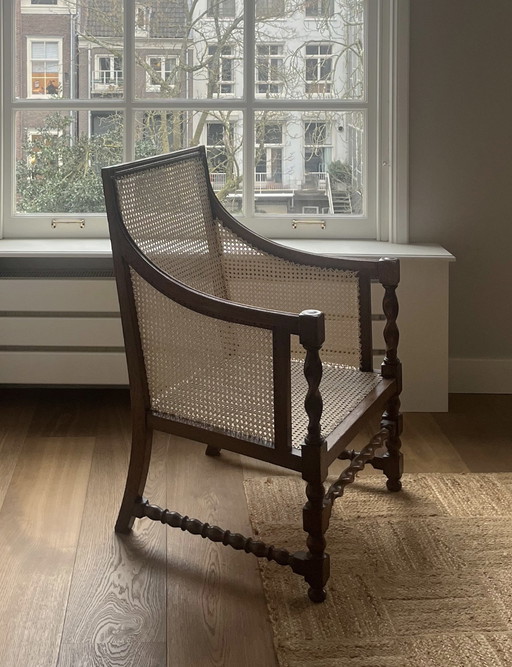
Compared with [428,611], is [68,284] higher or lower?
higher

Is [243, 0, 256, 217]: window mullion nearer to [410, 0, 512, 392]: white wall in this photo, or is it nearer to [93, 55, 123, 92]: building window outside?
[93, 55, 123, 92]: building window outside

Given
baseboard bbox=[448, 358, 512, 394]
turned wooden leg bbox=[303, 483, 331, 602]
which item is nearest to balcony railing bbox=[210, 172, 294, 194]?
baseboard bbox=[448, 358, 512, 394]

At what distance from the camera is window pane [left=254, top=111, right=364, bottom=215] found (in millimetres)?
3436

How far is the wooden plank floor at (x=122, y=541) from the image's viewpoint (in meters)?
1.85

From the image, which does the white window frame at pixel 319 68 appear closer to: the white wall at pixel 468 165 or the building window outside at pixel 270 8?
the building window outside at pixel 270 8

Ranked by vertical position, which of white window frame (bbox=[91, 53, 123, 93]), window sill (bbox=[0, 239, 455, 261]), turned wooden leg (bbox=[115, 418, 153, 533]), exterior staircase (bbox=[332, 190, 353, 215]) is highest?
white window frame (bbox=[91, 53, 123, 93])

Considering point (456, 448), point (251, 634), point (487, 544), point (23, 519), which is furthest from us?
point (456, 448)

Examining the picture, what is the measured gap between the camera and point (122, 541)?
228 centimetres

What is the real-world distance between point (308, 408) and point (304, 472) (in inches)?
5.3

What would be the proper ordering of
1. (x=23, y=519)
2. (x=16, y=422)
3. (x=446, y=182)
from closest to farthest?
(x=23, y=519) < (x=16, y=422) < (x=446, y=182)

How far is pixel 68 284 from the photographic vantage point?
3203 millimetres

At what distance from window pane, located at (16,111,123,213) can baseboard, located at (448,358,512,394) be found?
145 cm

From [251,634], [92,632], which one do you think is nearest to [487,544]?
[251,634]

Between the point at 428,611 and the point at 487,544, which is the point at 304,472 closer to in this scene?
the point at 428,611
